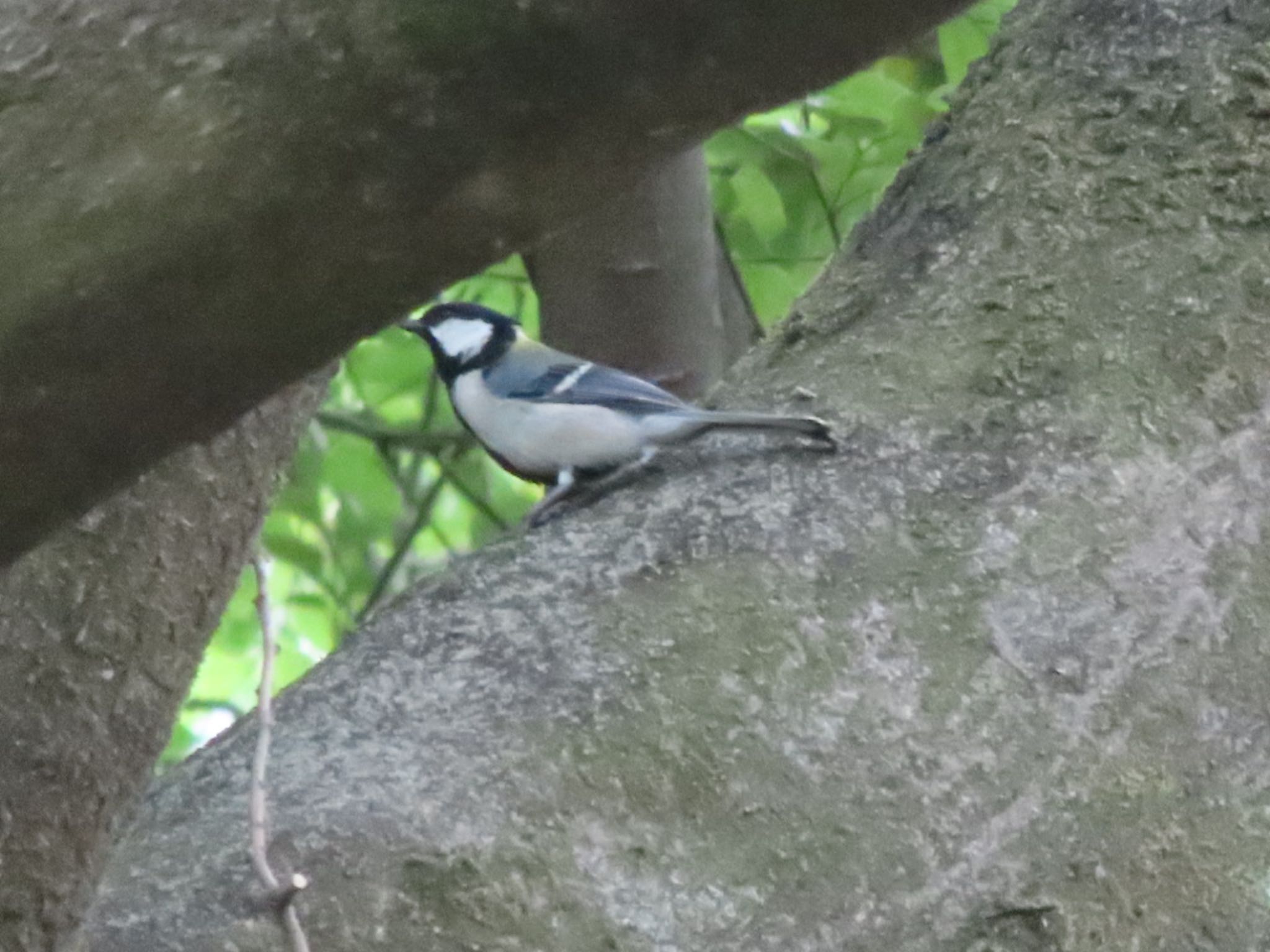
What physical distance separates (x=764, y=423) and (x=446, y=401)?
1.36 metres

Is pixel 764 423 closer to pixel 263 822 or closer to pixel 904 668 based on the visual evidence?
pixel 904 668

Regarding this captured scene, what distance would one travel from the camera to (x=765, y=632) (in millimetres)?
1119

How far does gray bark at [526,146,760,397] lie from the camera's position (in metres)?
1.87

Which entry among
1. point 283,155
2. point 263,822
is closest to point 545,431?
point 263,822

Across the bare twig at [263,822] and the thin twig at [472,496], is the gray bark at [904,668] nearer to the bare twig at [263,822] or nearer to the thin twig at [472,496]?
the bare twig at [263,822]

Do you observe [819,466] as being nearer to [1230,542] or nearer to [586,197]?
[1230,542]

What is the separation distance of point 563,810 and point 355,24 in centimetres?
59

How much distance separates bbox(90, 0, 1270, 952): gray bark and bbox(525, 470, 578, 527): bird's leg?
8 centimetres

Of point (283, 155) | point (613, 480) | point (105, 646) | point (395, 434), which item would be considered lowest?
point (395, 434)

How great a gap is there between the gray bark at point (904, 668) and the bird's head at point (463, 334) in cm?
91

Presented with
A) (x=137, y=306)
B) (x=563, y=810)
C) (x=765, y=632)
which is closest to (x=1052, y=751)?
(x=765, y=632)

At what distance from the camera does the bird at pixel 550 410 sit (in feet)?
4.82

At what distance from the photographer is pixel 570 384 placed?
2.04 metres

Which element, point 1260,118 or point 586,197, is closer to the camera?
point 586,197
